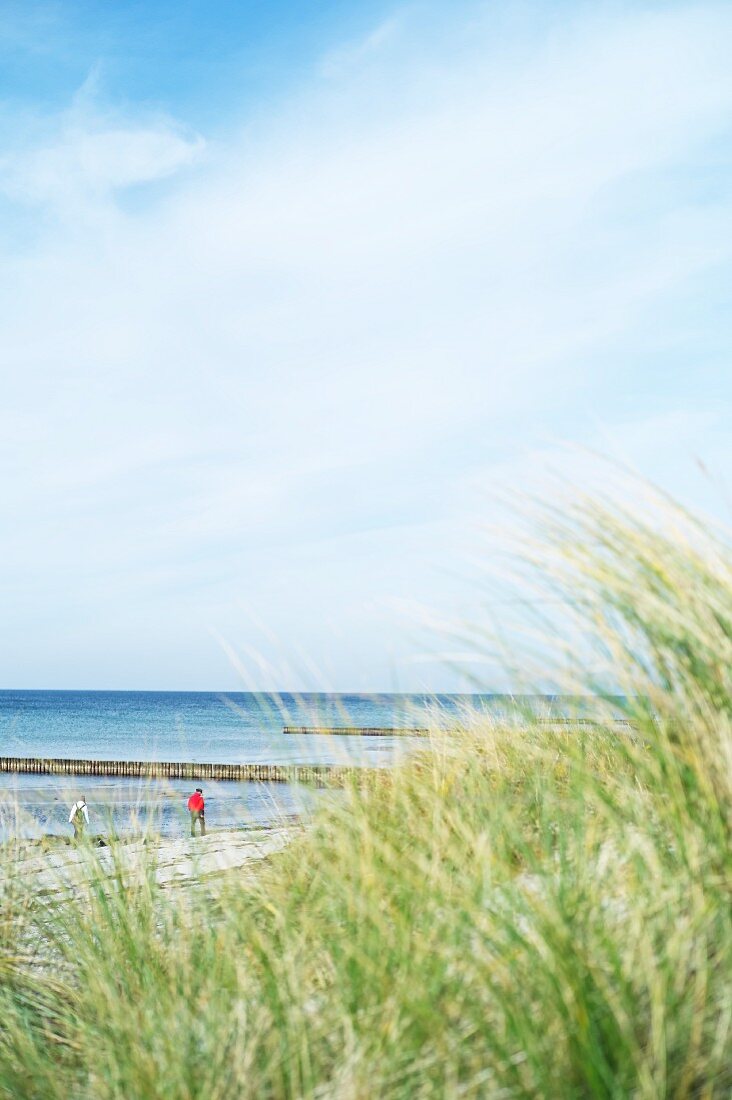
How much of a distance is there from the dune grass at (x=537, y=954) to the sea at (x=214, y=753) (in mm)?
393

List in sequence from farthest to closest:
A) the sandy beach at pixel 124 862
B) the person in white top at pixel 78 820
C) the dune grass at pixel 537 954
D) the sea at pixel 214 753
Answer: the person in white top at pixel 78 820, the sandy beach at pixel 124 862, the sea at pixel 214 753, the dune grass at pixel 537 954

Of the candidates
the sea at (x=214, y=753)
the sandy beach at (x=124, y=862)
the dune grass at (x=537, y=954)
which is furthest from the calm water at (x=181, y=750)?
the dune grass at (x=537, y=954)

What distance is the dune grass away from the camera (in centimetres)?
157

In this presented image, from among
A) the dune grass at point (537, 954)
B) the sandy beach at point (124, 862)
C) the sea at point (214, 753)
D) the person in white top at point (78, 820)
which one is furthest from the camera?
the person in white top at point (78, 820)

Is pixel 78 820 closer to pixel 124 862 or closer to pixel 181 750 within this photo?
pixel 124 862

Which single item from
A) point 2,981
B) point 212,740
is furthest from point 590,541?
point 212,740

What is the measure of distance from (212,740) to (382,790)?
3630 centimetres

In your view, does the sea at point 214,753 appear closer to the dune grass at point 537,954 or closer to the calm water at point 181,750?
the calm water at point 181,750

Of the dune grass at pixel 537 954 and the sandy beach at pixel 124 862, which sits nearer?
the dune grass at pixel 537 954

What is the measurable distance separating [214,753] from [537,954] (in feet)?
50.4

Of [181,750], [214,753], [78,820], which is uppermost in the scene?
[181,750]

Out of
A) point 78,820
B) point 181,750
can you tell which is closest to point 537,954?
point 78,820

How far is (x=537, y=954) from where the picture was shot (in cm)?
168

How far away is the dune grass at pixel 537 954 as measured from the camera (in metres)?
1.57
